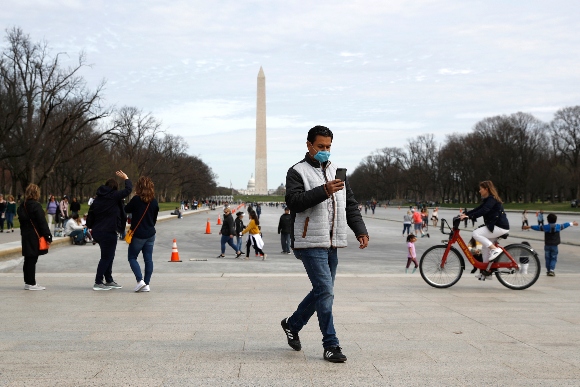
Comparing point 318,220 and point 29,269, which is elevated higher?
point 318,220

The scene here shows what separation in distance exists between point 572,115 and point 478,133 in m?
13.9

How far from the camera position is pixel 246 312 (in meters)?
8.04

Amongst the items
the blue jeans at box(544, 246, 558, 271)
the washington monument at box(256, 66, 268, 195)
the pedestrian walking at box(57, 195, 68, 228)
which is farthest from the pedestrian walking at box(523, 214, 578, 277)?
the washington monument at box(256, 66, 268, 195)

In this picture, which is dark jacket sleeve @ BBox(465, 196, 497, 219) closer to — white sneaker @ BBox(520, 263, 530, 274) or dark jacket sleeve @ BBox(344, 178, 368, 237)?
white sneaker @ BBox(520, 263, 530, 274)

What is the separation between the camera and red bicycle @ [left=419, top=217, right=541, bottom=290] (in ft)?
34.0

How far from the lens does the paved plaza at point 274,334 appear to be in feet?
16.2

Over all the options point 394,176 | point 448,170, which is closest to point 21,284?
point 448,170

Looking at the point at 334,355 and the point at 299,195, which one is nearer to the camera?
the point at 299,195

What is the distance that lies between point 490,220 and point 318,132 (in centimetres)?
560

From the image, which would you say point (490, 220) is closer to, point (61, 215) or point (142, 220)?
point (142, 220)


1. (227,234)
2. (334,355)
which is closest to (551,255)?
(227,234)

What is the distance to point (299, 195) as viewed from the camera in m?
5.12

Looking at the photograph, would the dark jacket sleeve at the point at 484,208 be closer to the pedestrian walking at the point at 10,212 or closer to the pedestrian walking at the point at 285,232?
the pedestrian walking at the point at 285,232

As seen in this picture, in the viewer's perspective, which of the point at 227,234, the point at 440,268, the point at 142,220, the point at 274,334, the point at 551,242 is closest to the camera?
the point at 274,334
